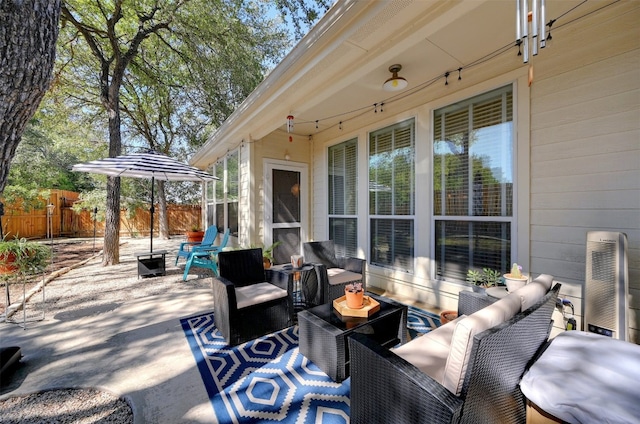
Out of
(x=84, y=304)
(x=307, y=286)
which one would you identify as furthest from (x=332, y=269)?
(x=84, y=304)

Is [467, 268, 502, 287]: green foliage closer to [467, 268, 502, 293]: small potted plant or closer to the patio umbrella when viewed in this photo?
[467, 268, 502, 293]: small potted plant

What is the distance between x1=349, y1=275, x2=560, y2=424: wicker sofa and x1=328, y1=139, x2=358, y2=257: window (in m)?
3.22

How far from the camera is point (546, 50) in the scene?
260cm

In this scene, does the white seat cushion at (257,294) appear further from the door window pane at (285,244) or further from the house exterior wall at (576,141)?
the house exterior wall at (576,141)

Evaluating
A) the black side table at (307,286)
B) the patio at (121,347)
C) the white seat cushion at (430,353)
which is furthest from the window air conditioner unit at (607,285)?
the patio at (121,347)

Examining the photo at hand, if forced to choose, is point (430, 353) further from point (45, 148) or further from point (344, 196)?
point (45, 148)

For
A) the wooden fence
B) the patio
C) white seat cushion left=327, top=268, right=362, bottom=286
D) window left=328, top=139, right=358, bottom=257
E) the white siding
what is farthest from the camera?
the wooden fence

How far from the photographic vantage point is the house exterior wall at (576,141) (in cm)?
219

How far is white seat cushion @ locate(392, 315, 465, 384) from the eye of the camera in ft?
4.85

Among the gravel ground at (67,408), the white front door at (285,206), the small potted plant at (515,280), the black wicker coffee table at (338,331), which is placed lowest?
the gravel ground at (67,408)

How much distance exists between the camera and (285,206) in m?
5.40

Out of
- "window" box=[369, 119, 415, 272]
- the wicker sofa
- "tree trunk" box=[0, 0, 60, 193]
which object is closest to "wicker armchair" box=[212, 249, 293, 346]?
the wicker sofa

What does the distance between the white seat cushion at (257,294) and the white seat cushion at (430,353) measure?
1407mm

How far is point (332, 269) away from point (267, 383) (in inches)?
73.8
